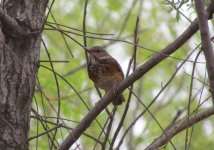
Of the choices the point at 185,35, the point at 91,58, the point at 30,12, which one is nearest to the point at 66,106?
the point at 91,58

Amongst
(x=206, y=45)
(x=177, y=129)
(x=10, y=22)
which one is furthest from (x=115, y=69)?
(x=206, y=45)

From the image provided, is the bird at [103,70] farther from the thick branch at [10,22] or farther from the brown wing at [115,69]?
the thick branch at [10,22]

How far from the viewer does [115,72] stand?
4316 mm

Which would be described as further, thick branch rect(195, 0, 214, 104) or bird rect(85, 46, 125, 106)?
bird rect(85, 46, 125, 106)

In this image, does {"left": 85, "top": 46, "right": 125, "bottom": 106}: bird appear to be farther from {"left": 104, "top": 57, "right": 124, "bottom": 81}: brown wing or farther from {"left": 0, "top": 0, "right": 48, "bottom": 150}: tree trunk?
{"left": 0, "top": 0, "right": 48, "bottom": 150}: tree trunk

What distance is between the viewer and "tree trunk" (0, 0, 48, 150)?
267 cm

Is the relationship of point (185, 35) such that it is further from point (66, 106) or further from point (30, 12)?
point (66, 106)

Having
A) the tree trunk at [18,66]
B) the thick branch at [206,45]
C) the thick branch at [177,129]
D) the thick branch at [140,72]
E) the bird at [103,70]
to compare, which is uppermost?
the bird at [103,70]

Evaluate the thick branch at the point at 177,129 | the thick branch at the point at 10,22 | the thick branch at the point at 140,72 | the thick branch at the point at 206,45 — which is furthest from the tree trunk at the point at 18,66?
the thick branch at the point at 206,45

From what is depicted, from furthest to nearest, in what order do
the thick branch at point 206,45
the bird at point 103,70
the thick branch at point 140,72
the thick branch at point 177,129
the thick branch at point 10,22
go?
the bird at point 103,70 < the thick branch at point 177,129 < the thick branch at point 10,22 < the thick branch at point 140,72 < the thick branch at point 206,45

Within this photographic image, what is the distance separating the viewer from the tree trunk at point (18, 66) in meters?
2.67

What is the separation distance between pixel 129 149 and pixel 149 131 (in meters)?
0.82

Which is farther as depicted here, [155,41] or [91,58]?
[155,41]

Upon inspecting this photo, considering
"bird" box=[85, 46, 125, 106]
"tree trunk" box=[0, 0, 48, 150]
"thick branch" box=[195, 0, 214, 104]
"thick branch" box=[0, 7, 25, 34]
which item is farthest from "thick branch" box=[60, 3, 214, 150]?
"bird" box=[85, 46, 125, 106]
